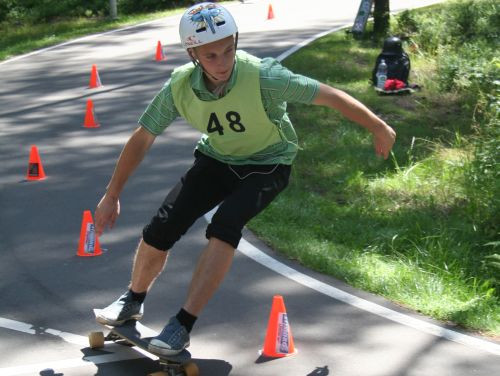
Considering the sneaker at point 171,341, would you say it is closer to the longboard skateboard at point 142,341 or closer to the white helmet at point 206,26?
the longboard skateboard at point 142,341

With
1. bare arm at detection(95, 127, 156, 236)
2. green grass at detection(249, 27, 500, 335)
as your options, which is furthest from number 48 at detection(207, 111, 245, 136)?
green grass at detection(249, 27, 500, 335)

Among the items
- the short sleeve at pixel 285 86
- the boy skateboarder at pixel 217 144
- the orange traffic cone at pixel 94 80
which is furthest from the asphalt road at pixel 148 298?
the orange traffic cone at pixel 94 80

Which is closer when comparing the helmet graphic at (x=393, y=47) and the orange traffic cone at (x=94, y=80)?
the helmet graphic at (x=393, y=47)

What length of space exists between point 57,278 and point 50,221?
1612mm

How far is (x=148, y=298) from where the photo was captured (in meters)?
6.84

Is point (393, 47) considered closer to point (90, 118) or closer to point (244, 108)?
point (90, 118)

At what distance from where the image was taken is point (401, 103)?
13.0m

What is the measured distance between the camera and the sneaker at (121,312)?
576cm

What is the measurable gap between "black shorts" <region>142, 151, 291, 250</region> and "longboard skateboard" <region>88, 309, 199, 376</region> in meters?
0.56

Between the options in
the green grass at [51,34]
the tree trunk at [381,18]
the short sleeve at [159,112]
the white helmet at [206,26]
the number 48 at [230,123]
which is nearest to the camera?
the white helmet at [206,26]

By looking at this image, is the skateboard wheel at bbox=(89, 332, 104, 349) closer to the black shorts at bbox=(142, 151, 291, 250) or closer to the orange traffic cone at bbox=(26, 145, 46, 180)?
the black shorts at bbox=(142, 151, 291, 250)

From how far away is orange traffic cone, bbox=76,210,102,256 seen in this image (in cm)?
782

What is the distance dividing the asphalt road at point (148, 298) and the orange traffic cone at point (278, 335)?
8 centimetres

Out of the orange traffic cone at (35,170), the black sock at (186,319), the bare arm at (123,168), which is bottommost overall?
the orange traffic cone at (35,170)
